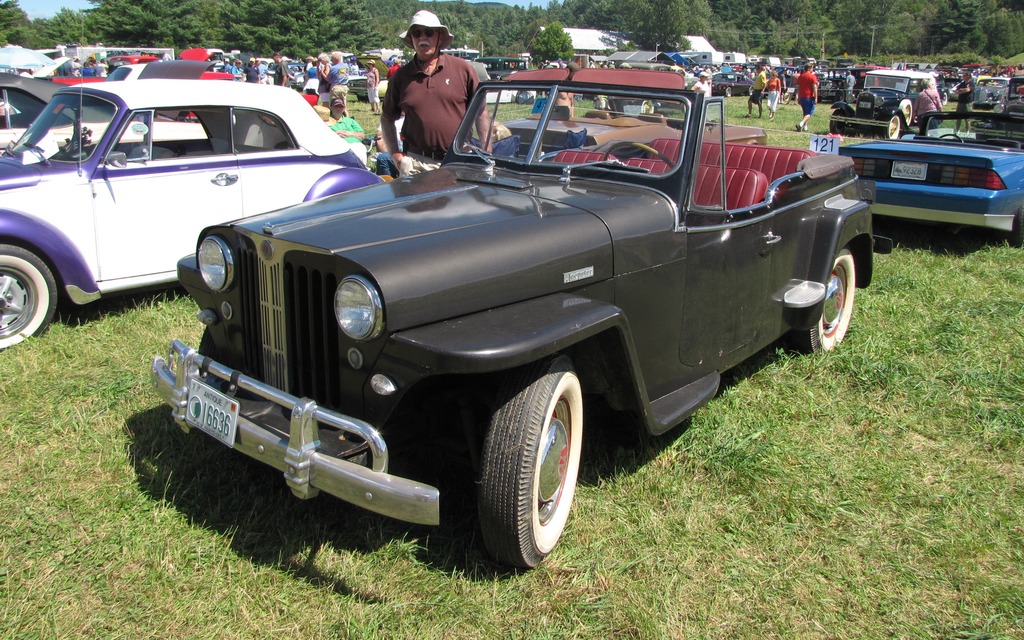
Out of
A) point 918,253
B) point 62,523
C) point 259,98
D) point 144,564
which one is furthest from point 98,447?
point 918,253

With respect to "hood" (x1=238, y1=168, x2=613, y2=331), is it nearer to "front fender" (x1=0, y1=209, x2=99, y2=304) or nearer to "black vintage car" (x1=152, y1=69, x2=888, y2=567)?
"black vintage car" (x1=152, y1=69, x2=888, y2=567)

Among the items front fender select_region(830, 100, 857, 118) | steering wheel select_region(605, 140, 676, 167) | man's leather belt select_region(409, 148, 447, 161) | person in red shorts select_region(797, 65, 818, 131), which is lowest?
man's leather belt select_region(409, 148, 447, 161)

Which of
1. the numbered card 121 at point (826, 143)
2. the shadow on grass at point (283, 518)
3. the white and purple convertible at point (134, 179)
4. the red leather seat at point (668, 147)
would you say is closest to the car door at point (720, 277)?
the red leather seat at point (668, 147)

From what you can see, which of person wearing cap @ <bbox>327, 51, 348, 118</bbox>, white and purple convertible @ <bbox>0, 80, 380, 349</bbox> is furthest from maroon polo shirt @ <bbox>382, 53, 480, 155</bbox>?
person wearing cap @ <bbox>327, 51, 348, 118</bbox>

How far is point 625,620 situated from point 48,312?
165 inches

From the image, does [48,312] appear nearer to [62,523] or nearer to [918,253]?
[62,523]

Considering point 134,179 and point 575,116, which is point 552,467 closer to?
point 575,116

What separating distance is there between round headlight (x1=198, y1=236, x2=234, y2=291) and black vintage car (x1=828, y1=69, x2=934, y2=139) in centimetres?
952

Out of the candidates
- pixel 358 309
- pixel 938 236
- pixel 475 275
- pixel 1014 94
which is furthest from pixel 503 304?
pixel 1014 94

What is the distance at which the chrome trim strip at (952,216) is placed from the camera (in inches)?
273

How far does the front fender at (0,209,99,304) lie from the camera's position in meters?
4.86

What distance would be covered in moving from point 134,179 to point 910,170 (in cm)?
642

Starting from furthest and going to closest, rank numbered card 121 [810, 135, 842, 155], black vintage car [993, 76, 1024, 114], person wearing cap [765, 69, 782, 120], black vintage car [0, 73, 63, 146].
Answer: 1. person wearing cap [765, 69, 782, 120]
2. black vintage car [993, 76, 1024, 114]
3. black vintage car [0, 73, 63, 146]
4. numbered card 121 [810, 135, 842, 155]

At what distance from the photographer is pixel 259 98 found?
607 cm
